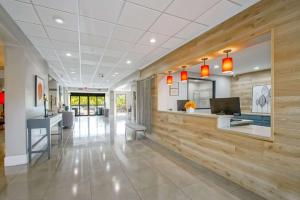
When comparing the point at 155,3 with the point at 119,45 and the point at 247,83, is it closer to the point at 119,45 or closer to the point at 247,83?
the point at 119,45

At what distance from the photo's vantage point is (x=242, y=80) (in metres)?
6.61

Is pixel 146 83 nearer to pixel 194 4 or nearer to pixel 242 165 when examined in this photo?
pixel 194 4

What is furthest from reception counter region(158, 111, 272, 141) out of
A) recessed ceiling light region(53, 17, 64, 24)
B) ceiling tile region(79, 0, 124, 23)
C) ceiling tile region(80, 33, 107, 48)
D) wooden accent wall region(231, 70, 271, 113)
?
wooden accent wall region(231, 70, 271, 113)

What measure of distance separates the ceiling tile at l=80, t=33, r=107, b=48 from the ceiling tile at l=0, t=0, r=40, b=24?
0.88 m

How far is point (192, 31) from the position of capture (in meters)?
3.03

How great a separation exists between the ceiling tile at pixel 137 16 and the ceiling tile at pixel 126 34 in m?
0.18

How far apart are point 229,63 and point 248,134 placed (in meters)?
1.38

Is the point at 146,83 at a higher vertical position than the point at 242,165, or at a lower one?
higher

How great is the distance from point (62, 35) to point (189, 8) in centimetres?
281

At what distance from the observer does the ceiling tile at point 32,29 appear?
2798 millimetres

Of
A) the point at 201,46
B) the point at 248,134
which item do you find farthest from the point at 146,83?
the point at 248,134

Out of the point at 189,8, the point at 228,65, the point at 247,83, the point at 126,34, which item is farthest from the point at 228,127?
the point at 247,83

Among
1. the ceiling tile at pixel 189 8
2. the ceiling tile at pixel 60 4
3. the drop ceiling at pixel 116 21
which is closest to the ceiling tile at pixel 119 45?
the drop ceiling at pixel 116 21

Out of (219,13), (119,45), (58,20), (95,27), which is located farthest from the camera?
(119,45)
